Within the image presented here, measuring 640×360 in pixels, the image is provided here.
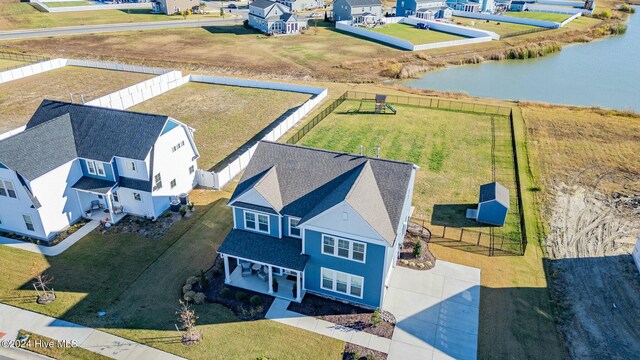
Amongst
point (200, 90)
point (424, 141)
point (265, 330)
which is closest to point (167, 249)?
point (265, 330)

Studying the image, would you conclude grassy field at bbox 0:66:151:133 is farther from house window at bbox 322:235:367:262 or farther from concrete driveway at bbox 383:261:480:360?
concrete driveway at bbox 383:261:480:360

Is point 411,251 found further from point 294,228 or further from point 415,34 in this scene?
point 415,34

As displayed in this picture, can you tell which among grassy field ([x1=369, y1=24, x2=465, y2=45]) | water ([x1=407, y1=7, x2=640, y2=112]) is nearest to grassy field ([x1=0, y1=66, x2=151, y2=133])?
water ([x1=407, y1=7, x2=640, y2=112])

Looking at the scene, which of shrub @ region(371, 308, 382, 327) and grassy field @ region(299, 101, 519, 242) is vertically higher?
grassy field @ region(299, 101, 519, 242)

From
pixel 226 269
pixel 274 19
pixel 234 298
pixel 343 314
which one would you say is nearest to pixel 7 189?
pixel 226 269

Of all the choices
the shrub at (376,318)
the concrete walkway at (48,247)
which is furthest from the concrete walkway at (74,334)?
the shrub at (376,318)

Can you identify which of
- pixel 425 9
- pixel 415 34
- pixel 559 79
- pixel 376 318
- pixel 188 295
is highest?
pixel 425 9
